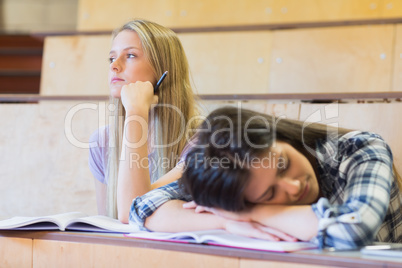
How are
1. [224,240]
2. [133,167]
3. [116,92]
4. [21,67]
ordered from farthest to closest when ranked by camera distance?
[21,67]
[116,92]
[133,167]
[224,240]

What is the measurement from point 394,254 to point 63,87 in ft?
3.66

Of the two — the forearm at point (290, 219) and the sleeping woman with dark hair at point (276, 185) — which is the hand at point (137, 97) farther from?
the forearm at point (290, 219)

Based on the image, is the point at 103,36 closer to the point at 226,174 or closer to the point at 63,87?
the point at 63,87

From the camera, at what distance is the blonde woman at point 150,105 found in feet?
3.15

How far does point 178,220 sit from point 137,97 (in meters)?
0.30

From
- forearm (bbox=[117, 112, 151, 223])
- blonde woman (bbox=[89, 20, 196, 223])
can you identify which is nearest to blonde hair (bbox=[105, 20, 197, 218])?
blonde woman (bbox=[89, 20, 196, 223])

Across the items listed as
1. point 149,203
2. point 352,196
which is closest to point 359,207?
point 352,196

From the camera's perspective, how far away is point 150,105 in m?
0.97

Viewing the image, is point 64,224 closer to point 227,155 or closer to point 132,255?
point 132,255

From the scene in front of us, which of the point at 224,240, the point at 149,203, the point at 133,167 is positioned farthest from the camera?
the point at 133,167

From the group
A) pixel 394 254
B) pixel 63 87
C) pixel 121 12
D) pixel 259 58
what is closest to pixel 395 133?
pixel 394 254

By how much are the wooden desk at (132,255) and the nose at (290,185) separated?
8 cm

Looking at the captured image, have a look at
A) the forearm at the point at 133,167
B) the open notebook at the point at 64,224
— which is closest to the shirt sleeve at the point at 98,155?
the forearm at the point at 133,167

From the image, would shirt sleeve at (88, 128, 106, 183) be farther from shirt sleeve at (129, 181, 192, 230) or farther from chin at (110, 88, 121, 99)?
shirt sleeve at (129, 181, 192, 230)
